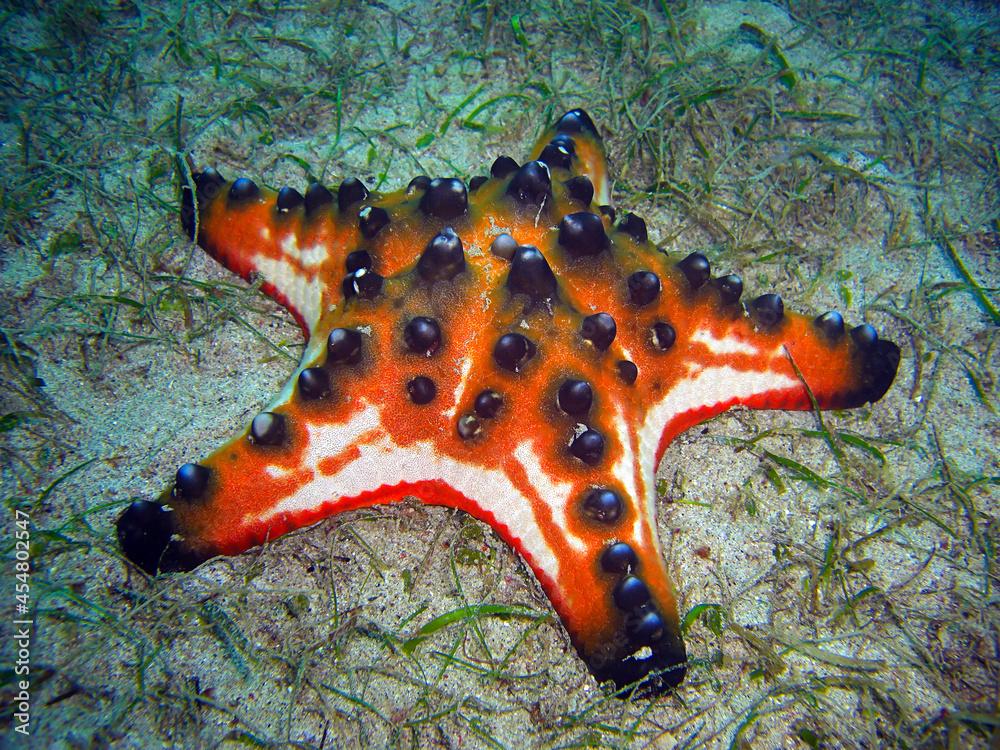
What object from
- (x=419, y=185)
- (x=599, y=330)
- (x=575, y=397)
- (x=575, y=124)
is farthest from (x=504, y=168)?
(x=575, y=397)

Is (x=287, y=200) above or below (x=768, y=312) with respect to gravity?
below

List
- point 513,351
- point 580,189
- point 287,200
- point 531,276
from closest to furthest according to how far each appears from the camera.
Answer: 1. point 513,351
2. point 531,276
3. point 580,189
4. point 287,200

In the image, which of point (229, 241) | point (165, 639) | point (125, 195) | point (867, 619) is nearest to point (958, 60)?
point (867, 619)

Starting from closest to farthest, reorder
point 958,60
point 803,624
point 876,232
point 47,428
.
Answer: point 803,624
point 47,428
point 876,232
point 958,60

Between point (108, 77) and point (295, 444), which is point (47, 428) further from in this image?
point (108, 77)

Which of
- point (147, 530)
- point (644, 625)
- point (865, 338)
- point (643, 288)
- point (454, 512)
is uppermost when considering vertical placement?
point (865, 338)

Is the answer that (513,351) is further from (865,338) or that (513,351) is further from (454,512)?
(865,338)

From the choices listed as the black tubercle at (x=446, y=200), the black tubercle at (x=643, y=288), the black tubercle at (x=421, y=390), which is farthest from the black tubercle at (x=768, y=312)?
the black tubercle at (x=421, y=390)

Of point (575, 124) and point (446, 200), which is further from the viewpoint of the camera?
point (575, 124)
